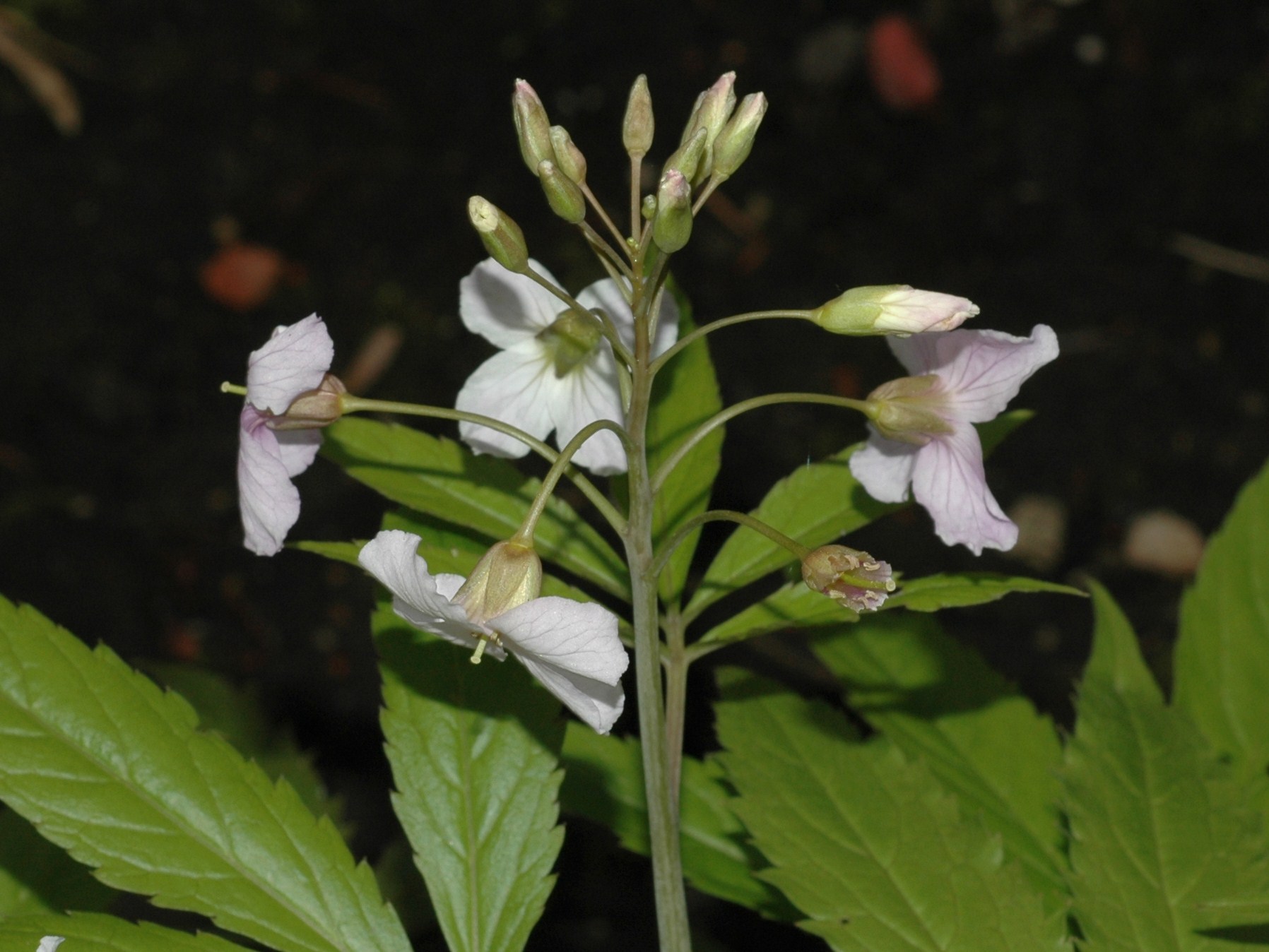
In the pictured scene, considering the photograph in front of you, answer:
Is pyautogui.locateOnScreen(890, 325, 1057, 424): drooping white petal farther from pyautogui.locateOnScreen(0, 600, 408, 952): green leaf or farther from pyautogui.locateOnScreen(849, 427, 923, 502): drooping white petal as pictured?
pyautogui.locateOnScreen(0, 600, 408, 952): green leaf

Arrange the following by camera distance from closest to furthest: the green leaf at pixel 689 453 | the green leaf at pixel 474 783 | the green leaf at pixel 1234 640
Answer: the green leaf at pixel 474 783 < the green leaf at pixel 689 453 < the green leaf at pixel 1234 640

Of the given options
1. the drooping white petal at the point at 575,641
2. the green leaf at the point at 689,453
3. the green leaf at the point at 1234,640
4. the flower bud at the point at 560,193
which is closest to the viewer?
the drooping white petal at the point at 575,641

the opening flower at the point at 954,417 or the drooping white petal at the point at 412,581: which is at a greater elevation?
the opening flower at the point at 954,417

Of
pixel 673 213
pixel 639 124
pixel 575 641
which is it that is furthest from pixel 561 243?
pixel 575 641

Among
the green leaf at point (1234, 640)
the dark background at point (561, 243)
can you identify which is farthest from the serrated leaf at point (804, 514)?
the dark background at point (561, 243)

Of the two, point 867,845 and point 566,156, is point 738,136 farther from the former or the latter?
point 867,845

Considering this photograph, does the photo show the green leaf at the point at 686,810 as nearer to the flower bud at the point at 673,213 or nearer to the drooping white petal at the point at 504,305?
the drooping white petal at the point at 504,305

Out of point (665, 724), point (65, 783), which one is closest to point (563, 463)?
point (665, 724)
